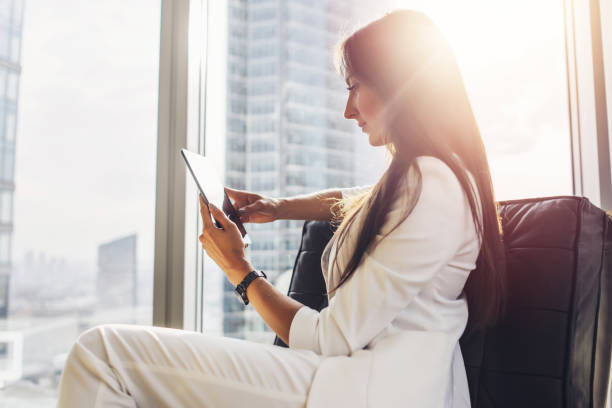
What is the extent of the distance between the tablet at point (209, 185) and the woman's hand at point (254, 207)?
0.09 metres

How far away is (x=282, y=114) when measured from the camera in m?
1.74

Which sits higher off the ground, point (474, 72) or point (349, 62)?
point (474, 72)

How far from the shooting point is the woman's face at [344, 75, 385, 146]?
36.6 inches

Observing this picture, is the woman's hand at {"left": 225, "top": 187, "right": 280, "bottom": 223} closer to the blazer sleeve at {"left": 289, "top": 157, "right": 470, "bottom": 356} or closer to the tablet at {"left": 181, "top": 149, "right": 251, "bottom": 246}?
the tablet at {"left": 181, "top": 149, "right": 251, "bottom": 246}

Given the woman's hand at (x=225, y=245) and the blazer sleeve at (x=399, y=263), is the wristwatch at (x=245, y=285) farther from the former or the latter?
the blazer sleeve at (x=399, y=263)

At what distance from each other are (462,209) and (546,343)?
288mm

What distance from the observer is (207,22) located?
5.80ft

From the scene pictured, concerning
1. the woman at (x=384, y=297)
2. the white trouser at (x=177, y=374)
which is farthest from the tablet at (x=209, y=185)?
the white trouser at (x=177, y=374)

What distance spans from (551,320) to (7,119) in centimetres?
165

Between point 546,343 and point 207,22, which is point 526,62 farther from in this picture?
point 207,22

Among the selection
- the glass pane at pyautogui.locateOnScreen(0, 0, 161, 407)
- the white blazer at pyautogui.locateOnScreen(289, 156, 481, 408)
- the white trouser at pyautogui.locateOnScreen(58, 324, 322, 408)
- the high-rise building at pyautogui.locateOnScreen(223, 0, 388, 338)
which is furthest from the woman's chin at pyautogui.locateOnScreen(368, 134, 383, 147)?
the glass pane at pyautogui.locateOnScreen(0, 0, 161, 407)

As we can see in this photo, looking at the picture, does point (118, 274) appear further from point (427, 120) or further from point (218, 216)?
point (427, 120)

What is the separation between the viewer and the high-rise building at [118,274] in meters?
1.59

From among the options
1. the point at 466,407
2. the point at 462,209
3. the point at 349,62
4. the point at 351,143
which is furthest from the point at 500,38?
the point at 466,407
